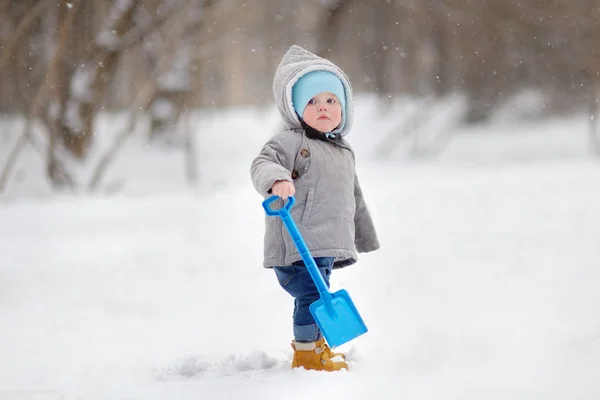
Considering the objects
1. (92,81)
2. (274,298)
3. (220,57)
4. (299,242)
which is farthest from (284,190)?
(220,57)

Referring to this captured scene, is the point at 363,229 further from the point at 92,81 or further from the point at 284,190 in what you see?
the point at 92,81

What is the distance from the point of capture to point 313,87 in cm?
286

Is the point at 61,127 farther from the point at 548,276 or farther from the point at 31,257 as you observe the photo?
the point at 548,276

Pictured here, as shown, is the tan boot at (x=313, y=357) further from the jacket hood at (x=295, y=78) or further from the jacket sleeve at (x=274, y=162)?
→ the jacket hood at (x=295, y=78)

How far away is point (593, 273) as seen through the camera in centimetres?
470

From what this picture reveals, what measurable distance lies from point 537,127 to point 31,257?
537 inches

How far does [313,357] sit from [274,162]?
→ 0.75 meters

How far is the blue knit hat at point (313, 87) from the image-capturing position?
2859 mm

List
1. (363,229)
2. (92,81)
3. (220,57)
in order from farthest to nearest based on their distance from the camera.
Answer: (220,57)
(92,81)
(363,229)

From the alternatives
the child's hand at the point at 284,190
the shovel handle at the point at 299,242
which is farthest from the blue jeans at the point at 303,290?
the child's hand at the point at 284,190

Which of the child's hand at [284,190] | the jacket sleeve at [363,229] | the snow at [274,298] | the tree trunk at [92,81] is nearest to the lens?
the child's hand at [284,190]

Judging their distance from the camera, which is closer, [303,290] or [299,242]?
[299,242]

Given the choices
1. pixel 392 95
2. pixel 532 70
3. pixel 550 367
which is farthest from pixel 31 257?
pixel 392 95

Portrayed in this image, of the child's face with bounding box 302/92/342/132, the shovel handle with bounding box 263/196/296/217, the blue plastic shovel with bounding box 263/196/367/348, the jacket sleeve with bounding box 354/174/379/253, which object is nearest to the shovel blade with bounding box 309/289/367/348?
the blue plastic shovel with bounding box 263/196/367/348
